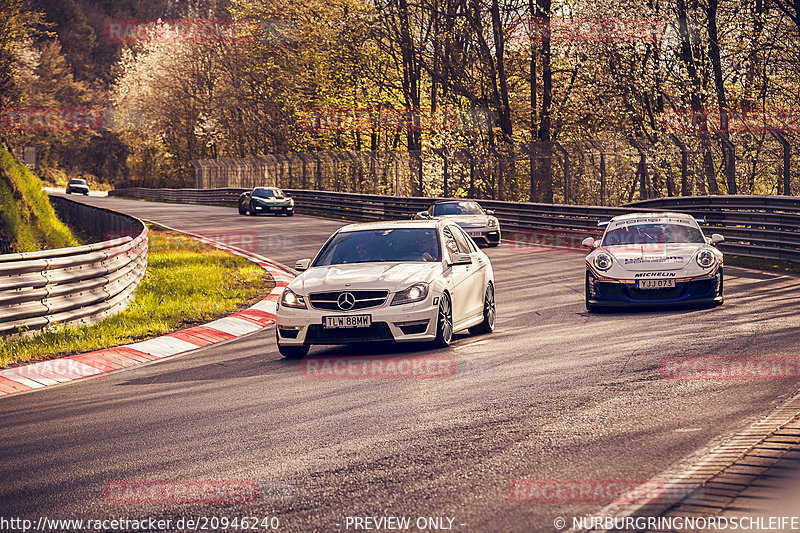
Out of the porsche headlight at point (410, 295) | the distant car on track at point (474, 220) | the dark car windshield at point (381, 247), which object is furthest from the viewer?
the distant car on track at point (474, 220)

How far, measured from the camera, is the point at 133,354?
476 inches

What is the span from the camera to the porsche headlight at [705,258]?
13.2 meters

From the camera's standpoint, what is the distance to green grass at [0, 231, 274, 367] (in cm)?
1217

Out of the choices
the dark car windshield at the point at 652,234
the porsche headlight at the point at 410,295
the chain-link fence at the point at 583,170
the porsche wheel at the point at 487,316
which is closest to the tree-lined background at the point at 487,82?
the chain-link fence at the point at 583,170

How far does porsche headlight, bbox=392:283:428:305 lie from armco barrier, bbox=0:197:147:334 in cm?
472

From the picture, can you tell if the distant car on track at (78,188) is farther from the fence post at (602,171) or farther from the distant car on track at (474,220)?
the fence post at (602,171)

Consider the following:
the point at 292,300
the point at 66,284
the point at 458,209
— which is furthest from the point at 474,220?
the point at 292,300

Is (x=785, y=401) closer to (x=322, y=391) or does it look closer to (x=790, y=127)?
(x=322, y=391)

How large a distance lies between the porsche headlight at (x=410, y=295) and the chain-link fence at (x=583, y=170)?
14487 millimetres

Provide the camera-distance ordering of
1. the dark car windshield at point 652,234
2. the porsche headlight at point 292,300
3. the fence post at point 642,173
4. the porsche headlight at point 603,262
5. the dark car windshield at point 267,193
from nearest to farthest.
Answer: the porsche headlight at point 292,300 → the porsche headlight at point 603,262 → the dark car windshield at point 652,234 → the fence post at point 642,173 → the dark car windshield at point 267,193

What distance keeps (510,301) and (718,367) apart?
7.07 metres

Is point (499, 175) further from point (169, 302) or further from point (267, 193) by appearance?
point (169, 302)

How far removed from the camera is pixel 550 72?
139 ft

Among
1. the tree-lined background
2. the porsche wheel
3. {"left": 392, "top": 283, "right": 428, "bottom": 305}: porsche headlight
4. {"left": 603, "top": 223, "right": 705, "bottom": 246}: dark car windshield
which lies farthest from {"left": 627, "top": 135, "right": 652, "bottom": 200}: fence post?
{"left": 392, "top": 283, "right": 428, "bottom": 305}: porsche headlight
